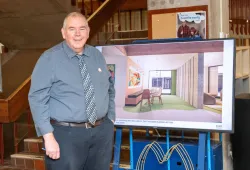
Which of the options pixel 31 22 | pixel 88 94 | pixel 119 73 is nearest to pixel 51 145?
pixel 88 94

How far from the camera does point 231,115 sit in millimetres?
2432

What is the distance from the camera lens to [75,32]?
209 centimetres

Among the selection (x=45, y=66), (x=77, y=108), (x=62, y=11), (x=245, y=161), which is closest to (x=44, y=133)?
(x=77, y=108)

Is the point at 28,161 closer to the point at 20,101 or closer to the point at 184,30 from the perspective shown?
the point at 20,101

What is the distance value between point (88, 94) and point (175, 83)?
808 mm

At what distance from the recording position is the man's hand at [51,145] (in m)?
2.01

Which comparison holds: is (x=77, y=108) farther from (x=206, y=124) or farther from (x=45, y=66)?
(x=206, y=124)

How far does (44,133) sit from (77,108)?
0.24 metres

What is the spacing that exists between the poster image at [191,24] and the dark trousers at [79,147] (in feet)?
4.77

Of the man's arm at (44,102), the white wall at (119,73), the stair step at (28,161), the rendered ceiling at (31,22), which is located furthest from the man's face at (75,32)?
the rendered ceiling at (31,22)

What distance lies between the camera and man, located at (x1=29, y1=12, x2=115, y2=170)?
203cm

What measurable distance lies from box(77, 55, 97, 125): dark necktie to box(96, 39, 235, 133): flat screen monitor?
2.21 ft

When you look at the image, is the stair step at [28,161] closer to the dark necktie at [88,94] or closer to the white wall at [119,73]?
the white wall at [119,73]

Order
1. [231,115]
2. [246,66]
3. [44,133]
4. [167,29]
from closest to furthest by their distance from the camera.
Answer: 1. [44,133]
2. [231,115]
3. [167,29]
4. [246,66]
